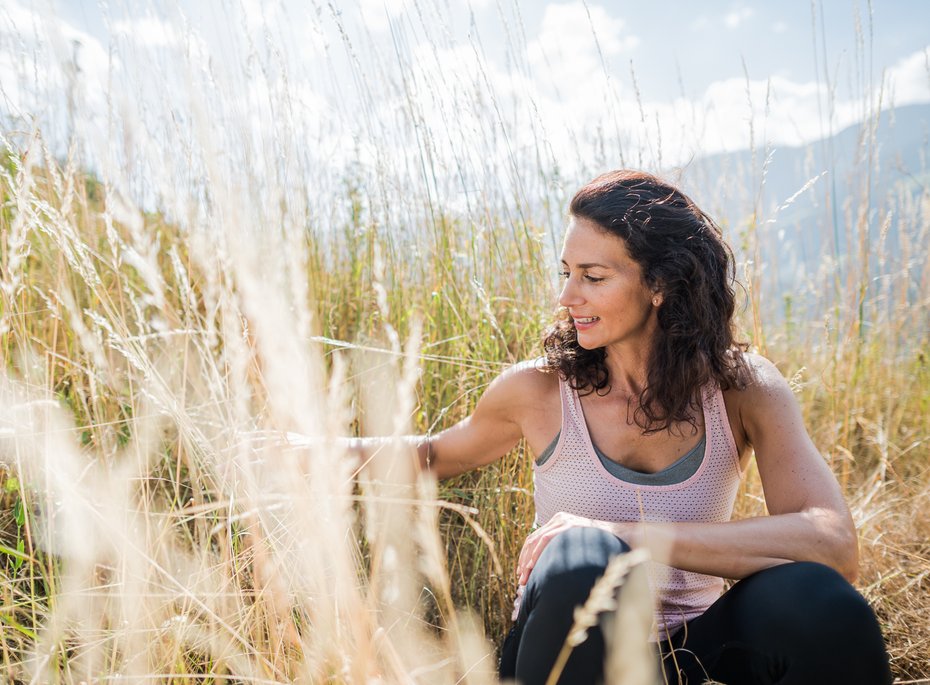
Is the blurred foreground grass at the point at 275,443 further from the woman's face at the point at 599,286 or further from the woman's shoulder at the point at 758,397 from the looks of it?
the woman's shoulder at the point at 758,397

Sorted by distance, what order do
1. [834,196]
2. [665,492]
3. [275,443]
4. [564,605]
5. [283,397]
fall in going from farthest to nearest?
1. [834,196]
2. [665,492]
3. [564,605]
4. [275,443]
5. [283,397]

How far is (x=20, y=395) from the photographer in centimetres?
133

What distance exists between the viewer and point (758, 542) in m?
1.28

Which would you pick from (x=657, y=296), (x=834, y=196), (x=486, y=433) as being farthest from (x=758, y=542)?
(x=834, y=196)

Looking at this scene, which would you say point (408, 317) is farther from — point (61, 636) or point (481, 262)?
point (61, 636)

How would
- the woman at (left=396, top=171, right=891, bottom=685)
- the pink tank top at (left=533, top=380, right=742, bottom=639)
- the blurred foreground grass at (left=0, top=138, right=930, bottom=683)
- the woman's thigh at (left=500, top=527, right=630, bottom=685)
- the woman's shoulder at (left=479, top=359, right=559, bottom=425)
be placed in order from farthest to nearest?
the woman's shoulder at (left=479, top=359, right=559, bottom=425), the pink tank top at (left=533, top=380, right=742, bottom=639), the woman at (left=396, top=171, right=891, bottom=685), the woman's thigh at (left=500, top=527, right=630, bottom=685), the blurred foreground grass at (left=0, top=138, right=930, bottom=683)

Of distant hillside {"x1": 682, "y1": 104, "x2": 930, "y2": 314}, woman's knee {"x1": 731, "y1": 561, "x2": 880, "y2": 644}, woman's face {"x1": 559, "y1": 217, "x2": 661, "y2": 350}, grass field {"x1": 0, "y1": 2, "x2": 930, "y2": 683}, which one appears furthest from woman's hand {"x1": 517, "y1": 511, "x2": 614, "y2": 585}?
distant hillside {"x1": 682, "y1": 104, "x2": 930, "y2": 314}

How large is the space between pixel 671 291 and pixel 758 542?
56 centimetres

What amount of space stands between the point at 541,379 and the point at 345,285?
0.88 metres

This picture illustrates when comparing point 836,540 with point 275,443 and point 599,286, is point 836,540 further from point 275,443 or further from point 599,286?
point 275,443

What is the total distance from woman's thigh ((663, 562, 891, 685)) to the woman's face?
569 mm

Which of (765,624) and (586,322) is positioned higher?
(586,322)

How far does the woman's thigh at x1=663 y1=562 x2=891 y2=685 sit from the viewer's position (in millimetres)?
1159

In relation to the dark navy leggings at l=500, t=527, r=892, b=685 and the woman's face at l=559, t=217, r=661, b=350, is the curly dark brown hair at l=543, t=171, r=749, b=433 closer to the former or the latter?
the woman's face at l=559, t=217, r=661, b=350
